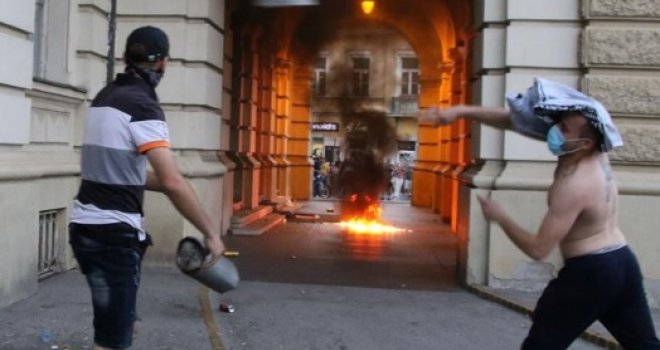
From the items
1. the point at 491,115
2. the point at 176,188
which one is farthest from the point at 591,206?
the point at 176,188

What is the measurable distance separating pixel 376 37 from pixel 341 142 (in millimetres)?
4117

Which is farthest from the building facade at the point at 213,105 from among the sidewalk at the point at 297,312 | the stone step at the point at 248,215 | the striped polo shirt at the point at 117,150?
the stone step at the point at 248,215

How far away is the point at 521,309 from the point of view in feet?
21.9

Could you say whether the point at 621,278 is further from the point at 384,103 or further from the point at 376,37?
the point at 376,37

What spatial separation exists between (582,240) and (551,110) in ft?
2.02

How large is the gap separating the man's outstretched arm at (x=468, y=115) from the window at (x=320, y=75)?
16.8m

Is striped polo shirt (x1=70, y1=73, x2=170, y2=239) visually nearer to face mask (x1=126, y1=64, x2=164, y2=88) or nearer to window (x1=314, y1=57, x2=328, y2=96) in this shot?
face mask (x1=126, y1=64, x2=164, y2=88)

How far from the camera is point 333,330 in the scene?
5.94m

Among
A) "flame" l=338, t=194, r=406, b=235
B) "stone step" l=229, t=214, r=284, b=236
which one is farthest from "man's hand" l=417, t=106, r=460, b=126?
"flame" l=338, t=194, r=406, b=235

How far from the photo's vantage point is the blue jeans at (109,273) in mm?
3365

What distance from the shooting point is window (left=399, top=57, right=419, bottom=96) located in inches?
909

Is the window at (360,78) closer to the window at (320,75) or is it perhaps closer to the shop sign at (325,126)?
the window at (320,75)

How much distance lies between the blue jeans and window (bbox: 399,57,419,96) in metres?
19.9

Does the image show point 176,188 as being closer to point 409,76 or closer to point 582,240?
point 582,240
